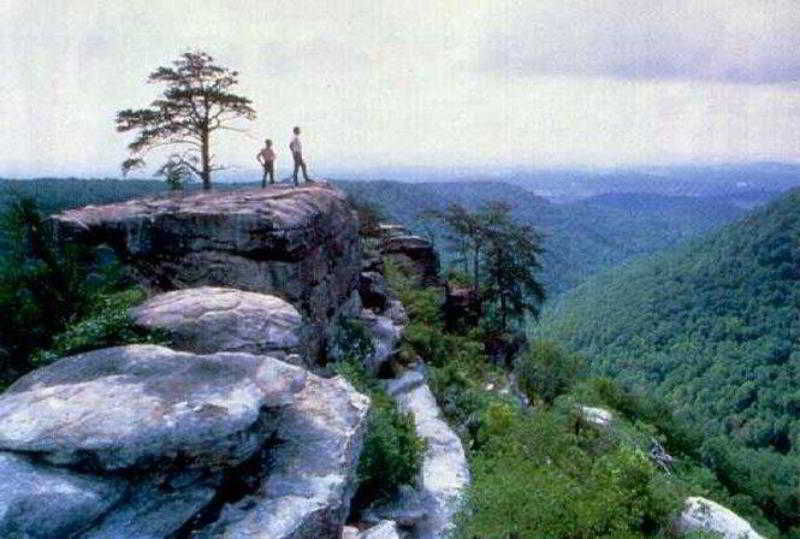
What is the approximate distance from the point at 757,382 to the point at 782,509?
7010cm

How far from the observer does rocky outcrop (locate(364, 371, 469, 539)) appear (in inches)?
543

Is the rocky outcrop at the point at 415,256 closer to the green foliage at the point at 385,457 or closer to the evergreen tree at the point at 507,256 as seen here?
the evergreen tree at the point at 507,256

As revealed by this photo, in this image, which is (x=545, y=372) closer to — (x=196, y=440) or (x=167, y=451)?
(x=196, y=440)

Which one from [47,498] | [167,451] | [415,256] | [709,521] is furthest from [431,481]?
[415,256]

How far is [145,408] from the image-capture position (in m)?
9.65

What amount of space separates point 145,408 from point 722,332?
13843 cm

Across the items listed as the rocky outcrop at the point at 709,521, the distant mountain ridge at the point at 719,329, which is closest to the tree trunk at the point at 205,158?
the rocky outcrop at the point at 709,521

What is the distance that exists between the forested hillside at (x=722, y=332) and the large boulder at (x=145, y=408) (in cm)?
7606

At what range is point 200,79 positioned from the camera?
23.0 meters

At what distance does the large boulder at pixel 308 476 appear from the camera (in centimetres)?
955

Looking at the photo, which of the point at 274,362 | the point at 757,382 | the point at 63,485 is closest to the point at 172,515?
the point at 63,485

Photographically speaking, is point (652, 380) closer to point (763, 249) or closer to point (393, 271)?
point (763, 249)

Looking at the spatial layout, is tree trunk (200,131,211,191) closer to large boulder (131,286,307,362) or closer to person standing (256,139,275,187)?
person standing (256,139,275,187)

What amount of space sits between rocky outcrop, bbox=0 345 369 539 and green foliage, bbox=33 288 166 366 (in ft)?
4.43
